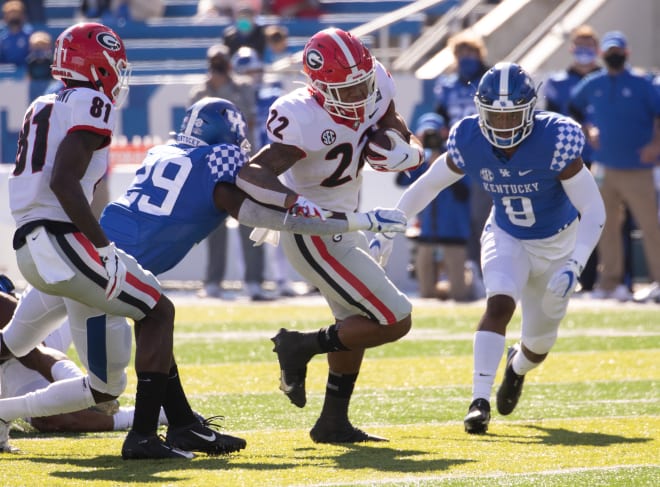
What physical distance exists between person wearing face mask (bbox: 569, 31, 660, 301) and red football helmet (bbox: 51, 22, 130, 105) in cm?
631

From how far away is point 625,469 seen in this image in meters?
4.48

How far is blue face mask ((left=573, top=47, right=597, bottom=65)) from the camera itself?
1084 centimetres

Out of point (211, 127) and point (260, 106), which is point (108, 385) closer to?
point (211, 127)

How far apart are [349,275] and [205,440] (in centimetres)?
79

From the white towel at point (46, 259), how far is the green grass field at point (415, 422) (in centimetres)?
63

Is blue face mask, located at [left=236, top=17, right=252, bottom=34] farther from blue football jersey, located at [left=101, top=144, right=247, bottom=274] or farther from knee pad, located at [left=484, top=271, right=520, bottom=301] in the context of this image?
blue football jersey, located at [left=101, top=144, right=247, bottom=274]

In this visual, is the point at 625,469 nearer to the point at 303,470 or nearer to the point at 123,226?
the point at 303,470

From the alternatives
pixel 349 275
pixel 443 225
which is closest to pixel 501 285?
pixel 349 275

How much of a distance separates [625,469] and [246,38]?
9.30 m

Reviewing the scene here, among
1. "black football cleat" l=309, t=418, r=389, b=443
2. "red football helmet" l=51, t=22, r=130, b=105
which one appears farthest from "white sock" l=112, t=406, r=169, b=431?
"red football helmet" l=51, t=22, r=130, b=105

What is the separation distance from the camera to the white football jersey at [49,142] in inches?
175

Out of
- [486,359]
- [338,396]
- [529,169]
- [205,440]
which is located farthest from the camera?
[529,169]

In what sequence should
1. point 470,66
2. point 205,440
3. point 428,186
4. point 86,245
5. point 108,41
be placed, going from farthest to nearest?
point 470,66, point 428,186, point 205,440, point 108,41, point 86,245

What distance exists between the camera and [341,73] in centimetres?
500
